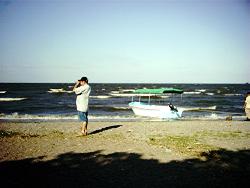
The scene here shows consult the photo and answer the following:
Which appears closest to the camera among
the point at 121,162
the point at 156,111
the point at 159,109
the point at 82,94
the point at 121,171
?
the point at 121,171

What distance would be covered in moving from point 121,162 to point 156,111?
18.3 meters

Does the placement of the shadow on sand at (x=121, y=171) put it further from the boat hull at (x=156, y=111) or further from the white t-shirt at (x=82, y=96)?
the boat hull at (x=156, y=111)

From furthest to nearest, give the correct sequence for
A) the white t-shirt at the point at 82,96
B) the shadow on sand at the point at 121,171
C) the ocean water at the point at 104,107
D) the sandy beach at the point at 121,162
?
the ocean water at the point at 104,107 → the white t-shirt at the point at 82,96 → the sandy beach at the point at 121,162 → the shadow on sand at the point at 121,171

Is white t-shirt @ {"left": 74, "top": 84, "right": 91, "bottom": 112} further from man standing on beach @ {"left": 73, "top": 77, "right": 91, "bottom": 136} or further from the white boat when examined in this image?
the white boat

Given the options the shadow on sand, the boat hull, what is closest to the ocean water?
the boat hull

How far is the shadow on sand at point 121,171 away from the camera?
586 centimetres

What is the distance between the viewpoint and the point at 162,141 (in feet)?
35.3

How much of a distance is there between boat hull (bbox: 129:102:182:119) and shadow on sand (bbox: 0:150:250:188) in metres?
15.9

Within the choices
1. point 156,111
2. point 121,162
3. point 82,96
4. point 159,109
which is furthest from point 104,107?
point 121,162

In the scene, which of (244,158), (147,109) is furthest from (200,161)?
(147,109)

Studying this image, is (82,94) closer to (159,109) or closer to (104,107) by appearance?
(159,109)

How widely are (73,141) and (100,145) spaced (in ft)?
4.09

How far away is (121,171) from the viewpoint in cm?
670

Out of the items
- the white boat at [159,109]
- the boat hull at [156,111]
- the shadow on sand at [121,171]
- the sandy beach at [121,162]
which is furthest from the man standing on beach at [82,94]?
the boat hull at [156,111]
